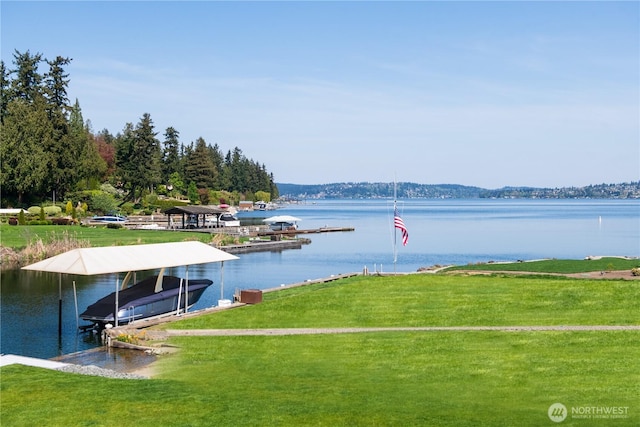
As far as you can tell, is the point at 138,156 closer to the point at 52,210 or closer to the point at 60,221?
the point at 52,210

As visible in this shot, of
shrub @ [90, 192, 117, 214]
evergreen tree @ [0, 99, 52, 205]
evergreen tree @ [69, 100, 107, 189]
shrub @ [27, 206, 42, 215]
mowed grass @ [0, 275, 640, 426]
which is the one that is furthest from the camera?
shrub @ [90, 192, 117, 214]

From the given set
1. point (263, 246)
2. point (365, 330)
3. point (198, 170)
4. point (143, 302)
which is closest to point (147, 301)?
point (143, 302)

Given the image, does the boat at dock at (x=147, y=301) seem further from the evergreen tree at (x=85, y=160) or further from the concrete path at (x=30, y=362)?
the evergreen tree at (x=85, y=160)

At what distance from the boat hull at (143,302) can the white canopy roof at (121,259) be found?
1.88 metres

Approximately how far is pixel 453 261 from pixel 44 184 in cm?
5592

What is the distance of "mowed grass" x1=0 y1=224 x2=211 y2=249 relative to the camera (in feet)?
191

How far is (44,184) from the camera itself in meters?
89.8

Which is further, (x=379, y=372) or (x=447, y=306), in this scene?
(x=447, y=306)

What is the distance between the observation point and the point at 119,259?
89.9 feet

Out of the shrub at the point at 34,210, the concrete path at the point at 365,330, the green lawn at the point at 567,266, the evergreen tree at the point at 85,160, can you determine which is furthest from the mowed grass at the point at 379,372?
the evergreen tree at the point at 85,160

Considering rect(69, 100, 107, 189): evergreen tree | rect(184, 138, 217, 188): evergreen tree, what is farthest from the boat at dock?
rect(184, 138, 217, 188): evergreen tree

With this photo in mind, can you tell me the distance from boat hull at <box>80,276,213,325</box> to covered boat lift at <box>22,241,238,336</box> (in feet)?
5.55

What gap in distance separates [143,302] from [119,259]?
9.46 feet

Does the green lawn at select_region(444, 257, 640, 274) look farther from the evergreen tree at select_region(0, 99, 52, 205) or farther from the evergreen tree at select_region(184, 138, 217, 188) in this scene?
the evergreen tree at select_region(184, 138, 217, 188)
